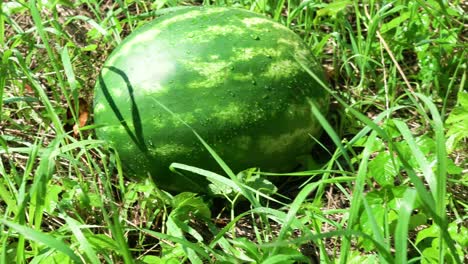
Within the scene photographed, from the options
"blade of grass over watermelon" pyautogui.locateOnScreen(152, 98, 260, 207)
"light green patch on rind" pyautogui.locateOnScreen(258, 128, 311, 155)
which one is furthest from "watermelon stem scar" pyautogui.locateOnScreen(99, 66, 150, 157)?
"light green patch on rind" pyautogui.locateOnScreen(258, 128, 311, 155)

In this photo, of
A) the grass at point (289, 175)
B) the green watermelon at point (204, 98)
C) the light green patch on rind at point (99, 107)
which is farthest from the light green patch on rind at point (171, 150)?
the light green patch on rind at point (99, 107)

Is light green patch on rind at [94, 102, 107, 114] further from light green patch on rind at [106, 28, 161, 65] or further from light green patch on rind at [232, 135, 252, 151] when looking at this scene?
light green patch on rind at [232, 135, 252, 151]

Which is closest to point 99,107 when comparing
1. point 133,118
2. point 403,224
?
point 133,118

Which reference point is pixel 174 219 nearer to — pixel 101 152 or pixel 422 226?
pixel 101 152

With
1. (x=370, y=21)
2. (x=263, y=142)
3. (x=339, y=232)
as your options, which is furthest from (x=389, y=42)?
(x=339, y=232)

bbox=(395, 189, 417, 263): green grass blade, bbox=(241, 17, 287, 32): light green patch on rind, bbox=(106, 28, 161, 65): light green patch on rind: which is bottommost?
bbox=(395, 189, 417, 263): green grass blade

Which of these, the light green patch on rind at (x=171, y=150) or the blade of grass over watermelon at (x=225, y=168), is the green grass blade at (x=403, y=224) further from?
the light green patch on rind at (x=171, y=150)

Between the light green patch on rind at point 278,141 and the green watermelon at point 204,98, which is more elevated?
the green watermelon at point 204,98
